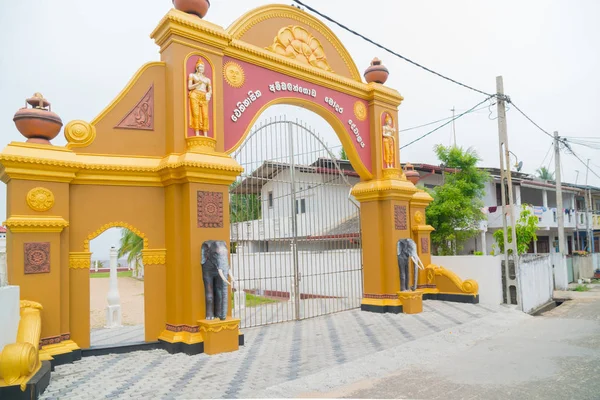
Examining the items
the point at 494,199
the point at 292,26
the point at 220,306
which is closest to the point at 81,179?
the point at 220,306

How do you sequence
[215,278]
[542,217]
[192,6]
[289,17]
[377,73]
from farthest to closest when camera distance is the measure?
[542,217] → [377,73] → [289,17] → [192,6] → [215,278]

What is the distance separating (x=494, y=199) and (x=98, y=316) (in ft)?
56.6

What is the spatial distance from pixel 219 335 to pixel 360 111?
601cm

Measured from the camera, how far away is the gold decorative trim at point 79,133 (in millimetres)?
6516

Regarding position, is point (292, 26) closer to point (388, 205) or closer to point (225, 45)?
point (225, 45)

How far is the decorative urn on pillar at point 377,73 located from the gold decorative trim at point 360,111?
82cm

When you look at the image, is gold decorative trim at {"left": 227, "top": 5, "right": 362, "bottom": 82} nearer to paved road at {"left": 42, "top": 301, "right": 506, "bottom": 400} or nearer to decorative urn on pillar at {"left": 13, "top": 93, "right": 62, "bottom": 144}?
decorative urn on pillar at {"left": 13, "top": 93, "right": 62, "bottom": 144}

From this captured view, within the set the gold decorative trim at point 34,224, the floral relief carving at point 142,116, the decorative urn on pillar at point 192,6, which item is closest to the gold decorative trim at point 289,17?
the decorative urn on pillar at point 192,6

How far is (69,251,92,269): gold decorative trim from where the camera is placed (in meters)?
6.39

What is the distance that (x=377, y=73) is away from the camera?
1080 cm

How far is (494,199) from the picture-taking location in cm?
2150

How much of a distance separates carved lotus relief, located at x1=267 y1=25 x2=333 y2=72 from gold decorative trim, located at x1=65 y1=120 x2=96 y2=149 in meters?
3.57

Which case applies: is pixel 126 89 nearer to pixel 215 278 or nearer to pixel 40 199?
pixel 40 199

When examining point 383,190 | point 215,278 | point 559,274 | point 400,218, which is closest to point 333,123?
point 383,190
